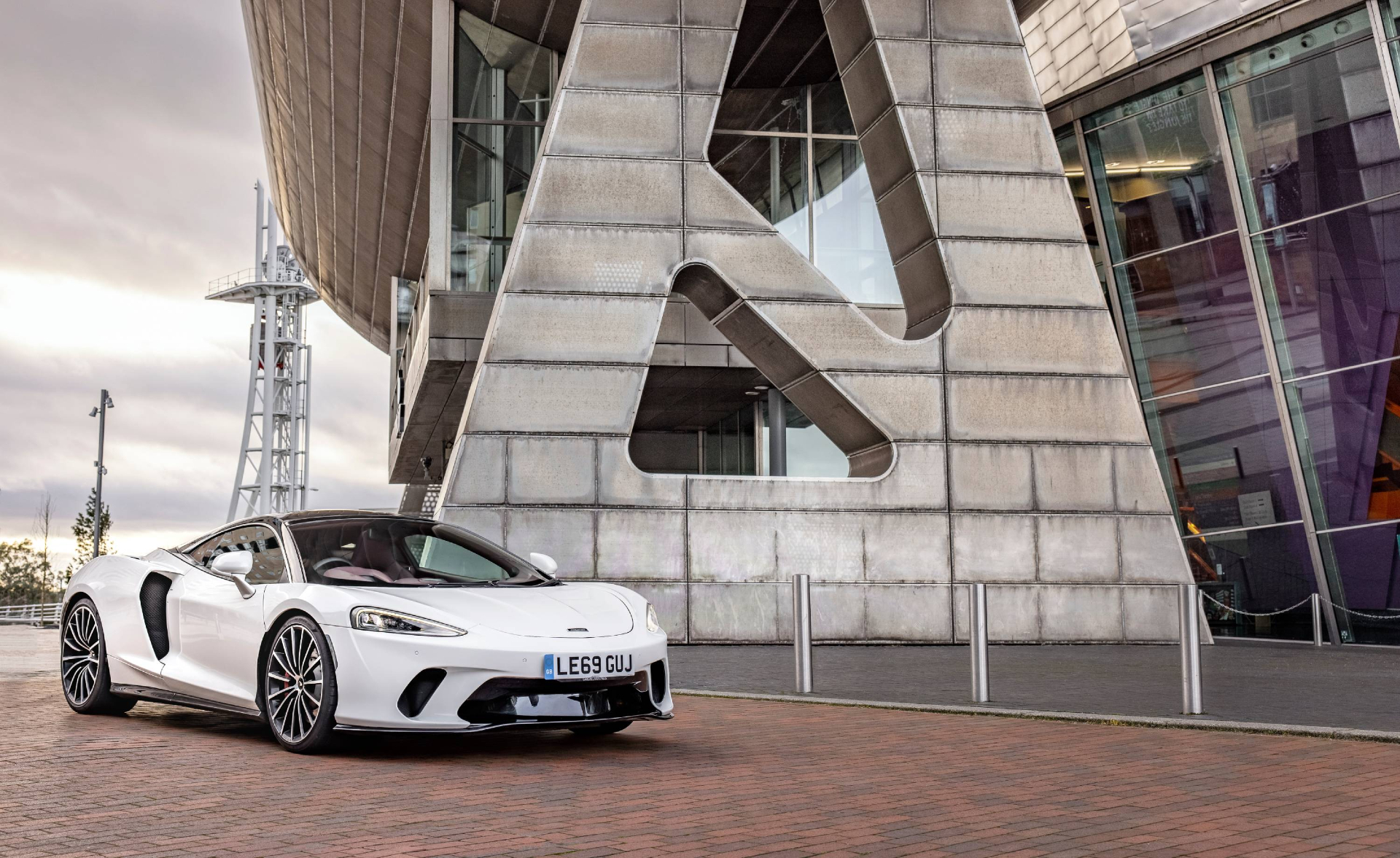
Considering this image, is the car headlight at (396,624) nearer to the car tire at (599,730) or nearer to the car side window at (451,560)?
Result: the car side window at (451,560)

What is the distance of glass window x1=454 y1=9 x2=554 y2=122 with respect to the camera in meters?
20.5

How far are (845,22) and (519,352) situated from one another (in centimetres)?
612

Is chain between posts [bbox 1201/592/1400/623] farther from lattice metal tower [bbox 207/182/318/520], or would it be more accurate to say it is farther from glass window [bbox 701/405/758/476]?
lattice metal tower [bbox 207/182/318/520]

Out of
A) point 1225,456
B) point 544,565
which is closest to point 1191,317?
point 1225,456

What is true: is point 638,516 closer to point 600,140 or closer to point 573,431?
point 573,431

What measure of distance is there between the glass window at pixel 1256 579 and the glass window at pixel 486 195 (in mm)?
11377

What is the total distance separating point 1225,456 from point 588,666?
15.7 m

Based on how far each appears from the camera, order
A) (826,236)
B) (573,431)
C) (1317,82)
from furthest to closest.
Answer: (826,236), (1317,82), (573,431)

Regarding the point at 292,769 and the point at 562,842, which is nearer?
the point at 562,842

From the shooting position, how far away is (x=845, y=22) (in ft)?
53.7

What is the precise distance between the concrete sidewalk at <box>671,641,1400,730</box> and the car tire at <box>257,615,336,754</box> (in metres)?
3.75

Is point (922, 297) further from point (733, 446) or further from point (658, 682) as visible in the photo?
point (658, 682)

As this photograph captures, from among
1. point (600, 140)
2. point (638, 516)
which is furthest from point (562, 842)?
point (600, 140)

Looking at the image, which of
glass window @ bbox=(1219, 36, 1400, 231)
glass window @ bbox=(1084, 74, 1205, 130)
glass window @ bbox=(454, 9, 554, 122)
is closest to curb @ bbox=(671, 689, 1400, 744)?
glass window @ bbox=(1219, 36, 1400, 231)
